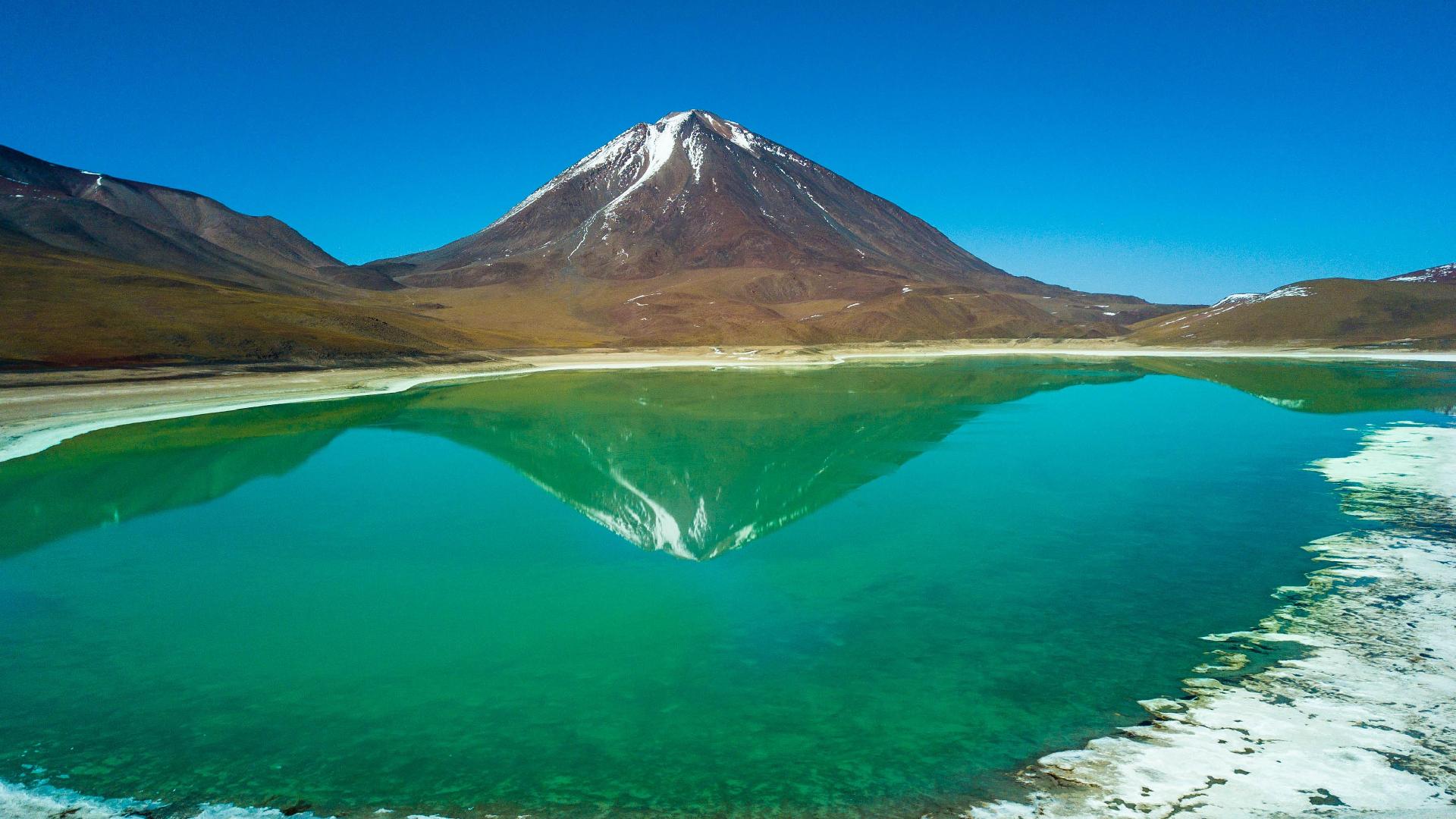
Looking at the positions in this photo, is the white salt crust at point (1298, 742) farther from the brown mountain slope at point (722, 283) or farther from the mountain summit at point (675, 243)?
the mountain summit at point (675, 243)

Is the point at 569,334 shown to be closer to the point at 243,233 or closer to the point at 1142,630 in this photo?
the point at 1142,630

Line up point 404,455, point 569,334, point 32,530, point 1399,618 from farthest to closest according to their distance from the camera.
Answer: point 569,334, point 404,455, point 32,530, point 1399,618

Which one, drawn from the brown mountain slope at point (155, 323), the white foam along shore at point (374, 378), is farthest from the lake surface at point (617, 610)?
the brown mountain slope at point (155, 323)

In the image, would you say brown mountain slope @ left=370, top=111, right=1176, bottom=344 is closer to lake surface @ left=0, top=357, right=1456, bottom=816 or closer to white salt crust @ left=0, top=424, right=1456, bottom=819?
lake surface @ left=0, top=357, right=1456, bottom=816

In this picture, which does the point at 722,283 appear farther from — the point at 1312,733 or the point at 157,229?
the point at 1312,733

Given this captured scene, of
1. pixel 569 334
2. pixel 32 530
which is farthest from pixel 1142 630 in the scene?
pixel 569 334

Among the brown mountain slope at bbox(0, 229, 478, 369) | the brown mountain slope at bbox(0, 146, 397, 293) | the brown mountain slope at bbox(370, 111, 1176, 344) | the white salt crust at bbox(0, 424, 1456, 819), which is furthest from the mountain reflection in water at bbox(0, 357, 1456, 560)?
the brown mountain slope at bbox(0, 146, 397, 293)
